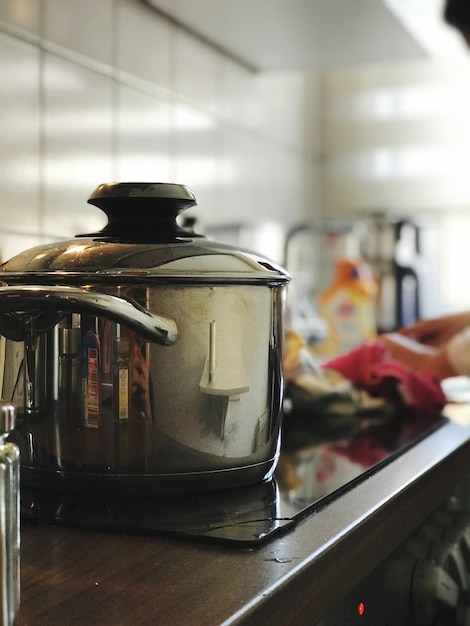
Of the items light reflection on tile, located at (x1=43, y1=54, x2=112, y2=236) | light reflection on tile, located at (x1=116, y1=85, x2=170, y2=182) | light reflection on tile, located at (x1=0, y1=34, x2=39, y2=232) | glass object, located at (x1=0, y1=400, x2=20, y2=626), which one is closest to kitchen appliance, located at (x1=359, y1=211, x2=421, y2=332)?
light reflection on tile, located at (x1=116, y1=85, x2=170, y2=182)

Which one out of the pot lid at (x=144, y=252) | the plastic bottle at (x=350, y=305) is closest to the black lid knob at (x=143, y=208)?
the pot lid at (x=144, y=252)

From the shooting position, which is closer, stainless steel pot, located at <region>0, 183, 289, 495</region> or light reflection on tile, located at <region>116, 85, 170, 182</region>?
stainless steel pot, located at <region>0, 183, 289, 495</region>

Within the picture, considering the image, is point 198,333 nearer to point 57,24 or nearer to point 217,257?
point 217,257

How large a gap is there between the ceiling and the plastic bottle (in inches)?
16.2

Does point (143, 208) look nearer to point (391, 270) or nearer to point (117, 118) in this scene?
point (117, 118)

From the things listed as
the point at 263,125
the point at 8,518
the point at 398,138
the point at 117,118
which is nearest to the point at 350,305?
the point at 263,125

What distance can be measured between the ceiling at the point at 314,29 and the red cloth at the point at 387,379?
1.95 feet

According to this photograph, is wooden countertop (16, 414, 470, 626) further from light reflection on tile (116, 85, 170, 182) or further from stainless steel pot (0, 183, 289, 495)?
light reflection on tile (116, 85, 170, 182)

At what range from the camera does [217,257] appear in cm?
58

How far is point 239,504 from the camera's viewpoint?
567 millimetres

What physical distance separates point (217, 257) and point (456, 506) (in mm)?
402

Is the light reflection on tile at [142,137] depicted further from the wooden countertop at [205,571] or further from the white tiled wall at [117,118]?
the wooden countertop at [205,571]

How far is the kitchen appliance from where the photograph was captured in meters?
1.76

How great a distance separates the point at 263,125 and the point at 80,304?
1418mm
